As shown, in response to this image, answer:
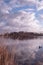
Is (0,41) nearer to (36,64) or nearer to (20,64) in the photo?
(20,64)

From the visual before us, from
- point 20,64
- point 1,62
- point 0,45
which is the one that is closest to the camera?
point 1,62

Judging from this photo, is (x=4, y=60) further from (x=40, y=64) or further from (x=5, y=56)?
(x=40, y=64)

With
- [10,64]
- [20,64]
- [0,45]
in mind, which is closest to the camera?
[10,64]

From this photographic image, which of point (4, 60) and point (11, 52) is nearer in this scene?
point (4, 60)

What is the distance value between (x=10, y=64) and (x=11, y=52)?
726 millimetres

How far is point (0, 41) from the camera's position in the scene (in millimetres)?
5660

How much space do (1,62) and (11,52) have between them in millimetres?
1056

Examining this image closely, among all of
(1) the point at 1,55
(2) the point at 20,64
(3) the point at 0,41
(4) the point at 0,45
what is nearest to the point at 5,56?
(1) the point at 1,55

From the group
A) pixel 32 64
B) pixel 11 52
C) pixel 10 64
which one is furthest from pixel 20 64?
pixel 10 64

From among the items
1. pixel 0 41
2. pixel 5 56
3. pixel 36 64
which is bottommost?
pixel 36 64

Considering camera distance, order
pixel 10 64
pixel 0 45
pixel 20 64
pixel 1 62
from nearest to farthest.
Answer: pixel 1 62
pixel 10 64
pixel 0 45
pixel 20 64

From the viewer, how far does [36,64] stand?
6992 millimetres

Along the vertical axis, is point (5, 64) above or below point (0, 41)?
below

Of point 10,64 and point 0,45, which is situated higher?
point 0,45
